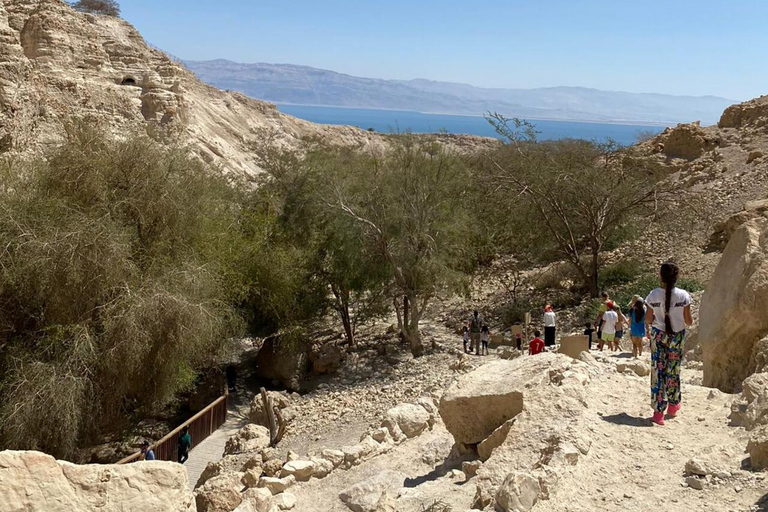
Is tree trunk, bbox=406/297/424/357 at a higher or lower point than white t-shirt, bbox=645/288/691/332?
lower

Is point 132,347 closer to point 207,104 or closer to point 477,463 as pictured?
point 477,463

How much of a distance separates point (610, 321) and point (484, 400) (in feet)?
18.0

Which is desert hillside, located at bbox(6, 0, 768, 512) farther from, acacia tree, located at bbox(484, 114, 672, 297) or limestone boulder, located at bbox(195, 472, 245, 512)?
acacia tree, located at bbox(484, 114, 672, 297)

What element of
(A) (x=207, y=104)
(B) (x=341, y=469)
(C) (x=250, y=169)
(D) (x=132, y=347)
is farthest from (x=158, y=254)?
(A) (x=207, y=104)

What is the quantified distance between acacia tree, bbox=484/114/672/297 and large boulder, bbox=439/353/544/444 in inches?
541

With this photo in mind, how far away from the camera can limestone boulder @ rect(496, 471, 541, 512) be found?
5.29m

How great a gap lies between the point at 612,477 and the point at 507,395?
1534mm

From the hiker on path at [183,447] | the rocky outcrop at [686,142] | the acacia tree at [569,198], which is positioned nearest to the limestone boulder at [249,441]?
the hiker on path at [183,447]

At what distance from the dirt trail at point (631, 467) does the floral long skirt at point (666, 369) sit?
0.70ft

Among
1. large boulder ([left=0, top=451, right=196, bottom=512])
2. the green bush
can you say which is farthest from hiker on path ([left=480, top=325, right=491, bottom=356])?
large boulder ([left=0, top=451, right=196, bottom=512])

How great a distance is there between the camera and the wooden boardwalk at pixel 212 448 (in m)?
13.0

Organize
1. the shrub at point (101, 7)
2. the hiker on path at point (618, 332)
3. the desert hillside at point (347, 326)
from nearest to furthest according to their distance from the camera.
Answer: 1. the desert hillside at point (347, 326)
2. the hiker on path at point (618, 332)
3. the shrub at point (101, 7)

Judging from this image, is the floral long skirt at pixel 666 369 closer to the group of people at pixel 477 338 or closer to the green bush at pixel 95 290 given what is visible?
the green bush at pixel 95 290

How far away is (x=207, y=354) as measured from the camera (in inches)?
629
